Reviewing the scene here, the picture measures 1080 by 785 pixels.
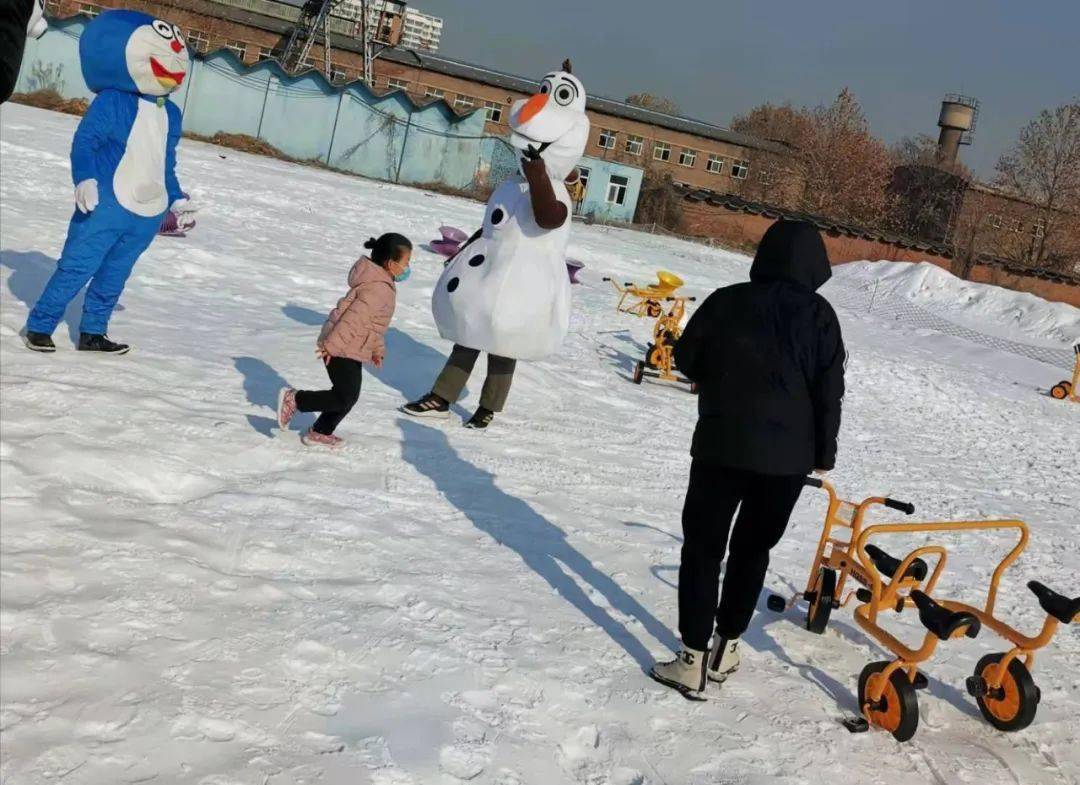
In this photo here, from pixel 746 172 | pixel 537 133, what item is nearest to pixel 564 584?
pixel 537 133

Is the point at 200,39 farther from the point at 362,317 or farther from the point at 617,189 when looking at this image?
the point at 362,317

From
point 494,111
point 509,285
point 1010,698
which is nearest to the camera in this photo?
point 1010,698

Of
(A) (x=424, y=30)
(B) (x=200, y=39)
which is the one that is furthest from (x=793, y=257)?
(A) (x=424, y=30)

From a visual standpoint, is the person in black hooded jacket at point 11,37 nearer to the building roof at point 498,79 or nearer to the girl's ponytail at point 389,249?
the girl's ponytail at point 389,249

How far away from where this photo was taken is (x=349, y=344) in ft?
18.6

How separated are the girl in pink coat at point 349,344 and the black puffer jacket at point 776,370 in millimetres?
2475

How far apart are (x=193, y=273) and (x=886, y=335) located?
43.1 ft

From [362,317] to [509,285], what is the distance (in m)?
1.38

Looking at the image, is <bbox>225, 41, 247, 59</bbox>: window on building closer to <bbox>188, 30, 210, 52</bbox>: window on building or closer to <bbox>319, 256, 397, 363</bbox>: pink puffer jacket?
<bbox>188, 30, 210, 52</bbox>: window on building

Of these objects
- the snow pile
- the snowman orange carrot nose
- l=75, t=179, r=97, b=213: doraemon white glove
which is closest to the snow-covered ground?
l=75, t=179, r=97, b=213: doraemon white glove

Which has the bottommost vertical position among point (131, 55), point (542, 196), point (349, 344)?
point (349, 344)

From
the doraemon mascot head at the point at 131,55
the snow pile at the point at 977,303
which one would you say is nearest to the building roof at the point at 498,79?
the snow pile at the point at 977,303

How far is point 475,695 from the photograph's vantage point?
346cm

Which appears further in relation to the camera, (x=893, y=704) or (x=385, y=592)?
(x=385, y=592)
